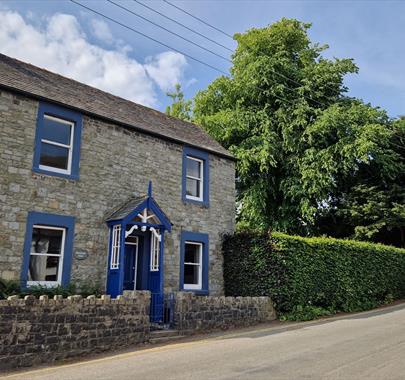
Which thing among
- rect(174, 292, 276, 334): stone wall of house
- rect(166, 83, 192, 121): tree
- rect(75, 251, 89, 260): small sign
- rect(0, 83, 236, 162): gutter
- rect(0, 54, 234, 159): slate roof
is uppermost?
rect(166, 83, 192, 121): tree

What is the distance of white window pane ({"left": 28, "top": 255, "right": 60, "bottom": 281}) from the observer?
11.7 meters

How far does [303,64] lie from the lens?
27.2 m

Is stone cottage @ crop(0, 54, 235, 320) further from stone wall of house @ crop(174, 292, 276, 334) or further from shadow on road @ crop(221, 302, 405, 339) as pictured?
shadow on road @ crop(221, 302, 405, 339)

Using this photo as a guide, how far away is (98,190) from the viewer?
13508 millimetres

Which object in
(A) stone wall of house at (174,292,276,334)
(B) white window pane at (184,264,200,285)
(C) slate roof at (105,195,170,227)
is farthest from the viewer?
(B) white window pane at (184,264,200,285)

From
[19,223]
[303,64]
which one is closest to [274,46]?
[303,64]

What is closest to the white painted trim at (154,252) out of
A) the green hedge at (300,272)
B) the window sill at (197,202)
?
the window sill at (197,202)

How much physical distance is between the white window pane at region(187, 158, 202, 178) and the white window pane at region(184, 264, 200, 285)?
11.9 feet

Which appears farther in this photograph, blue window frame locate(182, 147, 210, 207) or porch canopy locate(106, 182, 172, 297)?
blue window frame locate(182, 147, 210, 207)

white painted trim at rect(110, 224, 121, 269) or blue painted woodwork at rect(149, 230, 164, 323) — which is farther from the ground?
white painted trim at rect(110, 224, 121, 269)

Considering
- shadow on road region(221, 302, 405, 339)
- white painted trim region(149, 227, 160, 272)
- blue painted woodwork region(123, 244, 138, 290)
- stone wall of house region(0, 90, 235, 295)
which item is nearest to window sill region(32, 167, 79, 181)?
stone wall of house region(0, 90, 235, 295)

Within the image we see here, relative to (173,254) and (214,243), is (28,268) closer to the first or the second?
(173,254)

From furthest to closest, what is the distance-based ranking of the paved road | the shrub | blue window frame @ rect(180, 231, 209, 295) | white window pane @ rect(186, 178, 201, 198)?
white window pane @ rect(186, 178, 201, 198) → blue window frame @ rect(180, 231, 209, 295) → the shrub → the paved road

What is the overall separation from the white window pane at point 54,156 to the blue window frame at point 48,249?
1625 millimetres
